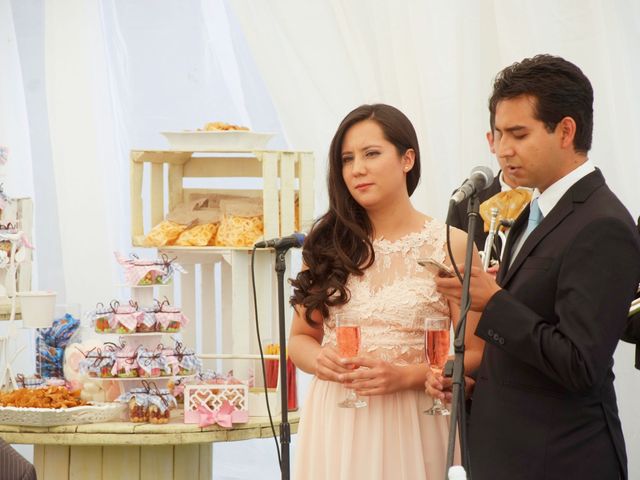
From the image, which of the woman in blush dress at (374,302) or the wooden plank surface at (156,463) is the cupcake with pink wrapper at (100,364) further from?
the woman in blush dress at (374,302)

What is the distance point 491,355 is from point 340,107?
201 centimetres

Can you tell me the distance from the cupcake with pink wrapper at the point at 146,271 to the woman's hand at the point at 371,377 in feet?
4.55

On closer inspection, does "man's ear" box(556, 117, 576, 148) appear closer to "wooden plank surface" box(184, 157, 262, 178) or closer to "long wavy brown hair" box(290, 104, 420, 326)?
"long wavy brown hair" box(290, 104, 420, 326)

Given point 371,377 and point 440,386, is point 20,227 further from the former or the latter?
point 440,386

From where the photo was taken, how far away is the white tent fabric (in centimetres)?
349

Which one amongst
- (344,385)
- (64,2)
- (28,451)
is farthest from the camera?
(28,451)

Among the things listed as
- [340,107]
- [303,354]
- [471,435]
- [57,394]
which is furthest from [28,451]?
[471,435]

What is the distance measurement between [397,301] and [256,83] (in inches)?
103

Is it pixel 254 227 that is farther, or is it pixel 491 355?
pixel 254 227

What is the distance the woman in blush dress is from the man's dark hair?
543 millimetres

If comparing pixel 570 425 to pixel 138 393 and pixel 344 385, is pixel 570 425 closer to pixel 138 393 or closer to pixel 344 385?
pixel 344 385

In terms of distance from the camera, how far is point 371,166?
254cm

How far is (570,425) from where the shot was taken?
1.99 m

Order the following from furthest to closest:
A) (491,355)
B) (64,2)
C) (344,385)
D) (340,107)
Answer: (64,2) < (340,107) < (344,385) < (491,355)
